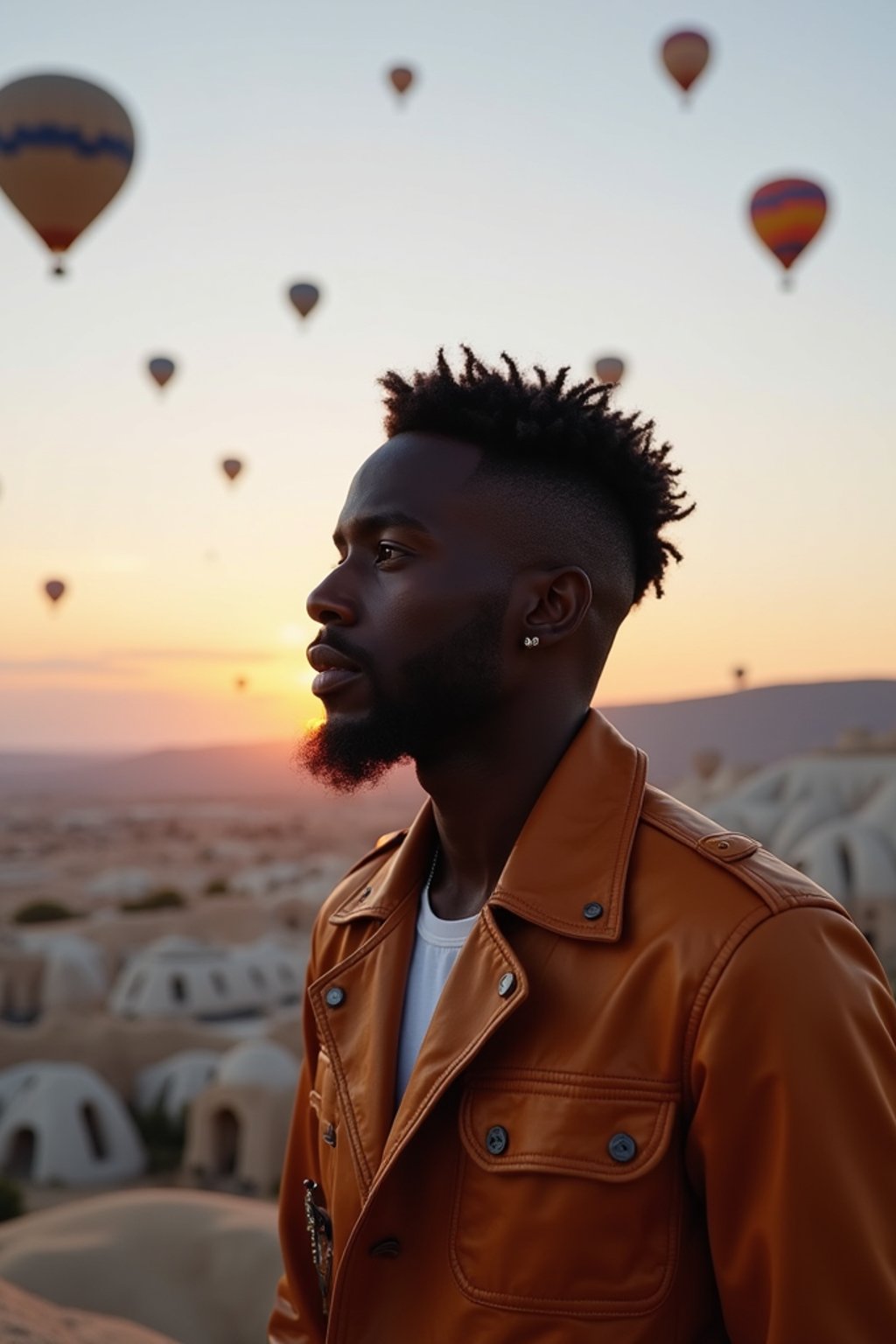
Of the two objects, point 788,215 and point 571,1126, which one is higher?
point 788,215

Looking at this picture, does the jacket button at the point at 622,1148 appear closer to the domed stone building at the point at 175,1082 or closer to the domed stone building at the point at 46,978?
the domed stone building at the point at 175,1082

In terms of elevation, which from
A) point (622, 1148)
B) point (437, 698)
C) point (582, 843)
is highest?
point (437, 698)

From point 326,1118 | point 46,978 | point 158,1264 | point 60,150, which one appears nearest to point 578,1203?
point 326,1118

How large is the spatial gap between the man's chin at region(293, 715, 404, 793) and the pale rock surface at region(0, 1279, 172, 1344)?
4099mm

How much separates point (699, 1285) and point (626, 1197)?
201 millimetres

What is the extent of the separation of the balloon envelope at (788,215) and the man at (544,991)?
23.2m

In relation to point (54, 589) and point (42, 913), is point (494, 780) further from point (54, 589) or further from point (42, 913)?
point (42, 913)

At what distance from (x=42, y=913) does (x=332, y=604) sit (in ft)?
161

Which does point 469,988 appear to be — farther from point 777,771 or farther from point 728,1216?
point 777,771

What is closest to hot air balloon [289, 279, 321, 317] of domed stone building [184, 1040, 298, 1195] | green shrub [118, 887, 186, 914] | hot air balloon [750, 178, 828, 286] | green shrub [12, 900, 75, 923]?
hot air balloon [750, 178, 828, 286]

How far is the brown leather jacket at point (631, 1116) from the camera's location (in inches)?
79.6

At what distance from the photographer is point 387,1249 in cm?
236

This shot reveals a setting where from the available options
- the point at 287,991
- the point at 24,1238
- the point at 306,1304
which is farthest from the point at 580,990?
the point at 287,991

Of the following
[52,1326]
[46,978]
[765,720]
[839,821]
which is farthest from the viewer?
[765,720]
